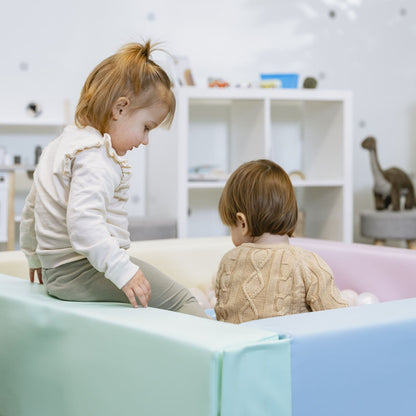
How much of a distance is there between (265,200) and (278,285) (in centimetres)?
16

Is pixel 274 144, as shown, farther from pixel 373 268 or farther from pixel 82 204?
pixel 82 204

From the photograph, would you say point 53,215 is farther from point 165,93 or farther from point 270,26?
point 270,26

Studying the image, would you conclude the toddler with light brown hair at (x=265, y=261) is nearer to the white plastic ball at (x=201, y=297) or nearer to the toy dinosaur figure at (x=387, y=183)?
the white plastic ball at (x=201, y=297)

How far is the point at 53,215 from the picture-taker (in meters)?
1.16

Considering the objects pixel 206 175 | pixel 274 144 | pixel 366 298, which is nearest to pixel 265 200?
pixel 366 298

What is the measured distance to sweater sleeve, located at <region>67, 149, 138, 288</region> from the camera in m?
1.04

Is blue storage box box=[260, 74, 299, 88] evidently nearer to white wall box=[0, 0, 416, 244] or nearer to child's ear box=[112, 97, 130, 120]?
white wall box=[0, 0, 416, 244]

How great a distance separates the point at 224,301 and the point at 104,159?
1.14 ft

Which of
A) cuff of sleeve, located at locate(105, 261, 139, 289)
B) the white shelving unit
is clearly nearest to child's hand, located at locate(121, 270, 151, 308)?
cuff of sleeve, located at locate(105, 261, 139, 289)

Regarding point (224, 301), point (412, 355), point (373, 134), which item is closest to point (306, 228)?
point (373, 134)

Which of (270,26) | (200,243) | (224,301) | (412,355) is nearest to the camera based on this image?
(412,355)

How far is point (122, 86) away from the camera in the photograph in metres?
1.16

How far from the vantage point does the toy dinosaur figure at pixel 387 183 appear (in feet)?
11.9

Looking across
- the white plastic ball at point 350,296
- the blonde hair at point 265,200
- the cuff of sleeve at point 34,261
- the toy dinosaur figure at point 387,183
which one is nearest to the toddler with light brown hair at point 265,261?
the blonde hair at point 265,200
